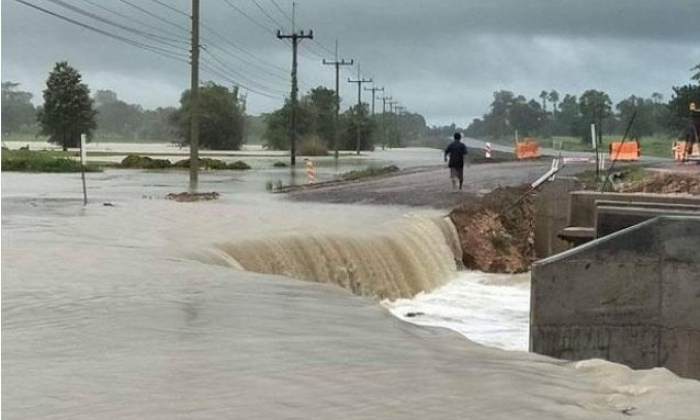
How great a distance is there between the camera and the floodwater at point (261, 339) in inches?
280

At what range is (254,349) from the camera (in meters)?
8.72

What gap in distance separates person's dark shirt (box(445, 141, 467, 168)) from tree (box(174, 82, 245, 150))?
7182 centimetres

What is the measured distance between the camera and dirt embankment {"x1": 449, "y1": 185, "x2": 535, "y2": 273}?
23297 mm

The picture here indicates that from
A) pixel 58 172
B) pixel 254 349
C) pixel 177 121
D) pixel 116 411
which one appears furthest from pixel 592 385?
pixel 177 121

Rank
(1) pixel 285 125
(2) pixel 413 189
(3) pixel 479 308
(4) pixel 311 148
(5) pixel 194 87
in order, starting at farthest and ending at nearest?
1. (1) pixel 285 125
2. (4) pixel 311 148
3. (5) pixel 194 87
4. (2) pixel 413 189
5. (3) pixel 479 308

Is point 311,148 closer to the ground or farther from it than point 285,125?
closer to the ground

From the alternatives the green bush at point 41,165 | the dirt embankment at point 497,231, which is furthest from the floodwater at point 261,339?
the green bush at point 41,165

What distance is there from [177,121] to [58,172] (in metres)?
63.9

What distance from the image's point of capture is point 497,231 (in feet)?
80.7

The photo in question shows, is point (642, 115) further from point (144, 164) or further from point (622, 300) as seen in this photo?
point (622, 300)

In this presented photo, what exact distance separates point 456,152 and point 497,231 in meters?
5.22

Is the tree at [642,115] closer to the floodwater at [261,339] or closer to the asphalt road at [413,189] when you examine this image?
the asphalt road at [413,189]

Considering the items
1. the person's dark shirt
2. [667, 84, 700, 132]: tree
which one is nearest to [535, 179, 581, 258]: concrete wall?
the person's dark shirt

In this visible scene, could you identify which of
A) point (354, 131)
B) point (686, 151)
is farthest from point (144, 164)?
point (354, 131)
